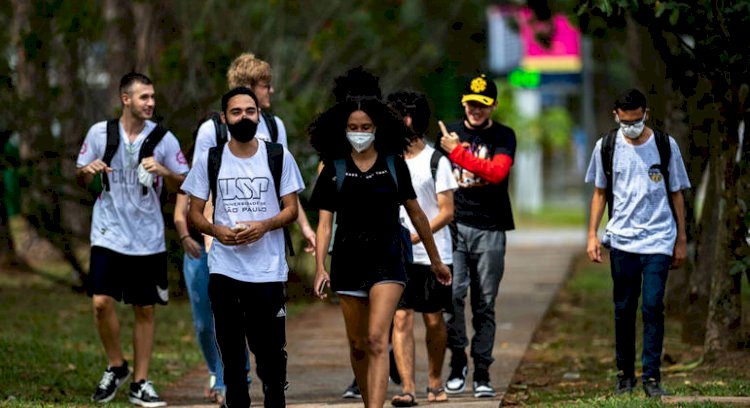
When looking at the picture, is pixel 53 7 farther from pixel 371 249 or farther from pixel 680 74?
pixel 371 249

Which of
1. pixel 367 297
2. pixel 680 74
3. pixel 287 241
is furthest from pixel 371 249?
pixel 680 74

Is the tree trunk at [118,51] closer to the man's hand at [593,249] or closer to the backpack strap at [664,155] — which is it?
the man's hand at [593,249]

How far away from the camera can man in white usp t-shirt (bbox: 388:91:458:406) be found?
9.37 meters

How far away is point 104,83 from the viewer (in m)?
16.9

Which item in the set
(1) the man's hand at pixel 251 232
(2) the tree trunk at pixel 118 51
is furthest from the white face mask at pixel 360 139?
(2) the tree trunk at pixel 118 51

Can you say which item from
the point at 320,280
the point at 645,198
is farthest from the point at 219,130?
the point at 645,198

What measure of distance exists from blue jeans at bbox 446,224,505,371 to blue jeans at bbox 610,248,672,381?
778 millimetres

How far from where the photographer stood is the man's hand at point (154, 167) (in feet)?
31.1

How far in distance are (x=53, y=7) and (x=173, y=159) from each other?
4851 mm

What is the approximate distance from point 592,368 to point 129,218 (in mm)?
3957

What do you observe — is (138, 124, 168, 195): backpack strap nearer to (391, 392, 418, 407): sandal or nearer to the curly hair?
the curly hair

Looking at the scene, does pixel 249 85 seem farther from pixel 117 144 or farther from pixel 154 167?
pixel 117 144

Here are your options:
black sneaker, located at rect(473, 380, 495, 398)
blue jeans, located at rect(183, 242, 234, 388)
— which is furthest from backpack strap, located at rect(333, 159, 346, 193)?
black sneaker, located at rect(473, 380, 495, 398)

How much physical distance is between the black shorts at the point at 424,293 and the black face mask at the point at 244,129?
1789mm
